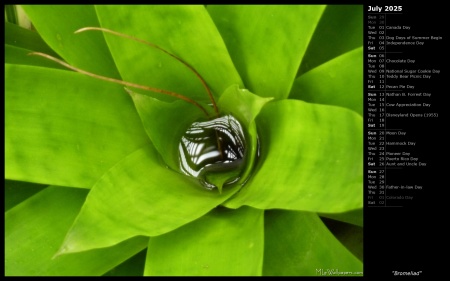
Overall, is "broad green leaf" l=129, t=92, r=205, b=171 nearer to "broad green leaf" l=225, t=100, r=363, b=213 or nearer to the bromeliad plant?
the bromeliad plant

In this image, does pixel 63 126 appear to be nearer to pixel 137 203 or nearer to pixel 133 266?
pixel 137 203

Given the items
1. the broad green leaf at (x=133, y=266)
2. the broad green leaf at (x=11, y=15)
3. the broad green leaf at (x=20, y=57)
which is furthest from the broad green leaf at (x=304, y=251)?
the broad green leaf at (x=11, y=15)

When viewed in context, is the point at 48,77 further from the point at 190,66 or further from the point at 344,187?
the point at 344,187

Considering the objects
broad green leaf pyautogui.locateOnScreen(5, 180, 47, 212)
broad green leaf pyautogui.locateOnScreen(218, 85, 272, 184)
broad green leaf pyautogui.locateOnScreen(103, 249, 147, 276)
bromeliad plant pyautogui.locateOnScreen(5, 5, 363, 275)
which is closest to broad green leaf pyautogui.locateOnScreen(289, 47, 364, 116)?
bromeliad plant pyautogui.locateOnScreen(5, 5, 363, 275)

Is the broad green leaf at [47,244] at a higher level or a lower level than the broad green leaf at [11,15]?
lower

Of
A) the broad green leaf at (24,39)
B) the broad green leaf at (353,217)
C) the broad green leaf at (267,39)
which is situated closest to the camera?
the broad green leaf at (267,39)

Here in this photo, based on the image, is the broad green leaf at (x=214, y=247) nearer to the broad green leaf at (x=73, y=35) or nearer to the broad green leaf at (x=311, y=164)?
the broad green leaf at (x=311, y=164)

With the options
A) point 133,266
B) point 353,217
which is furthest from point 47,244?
point 353,217

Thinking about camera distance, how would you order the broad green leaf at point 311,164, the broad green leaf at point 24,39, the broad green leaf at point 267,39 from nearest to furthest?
the broad green leaf at point 311,164 → the broad green leaf at point 267,39 → the broad green leaf at point 24,39
